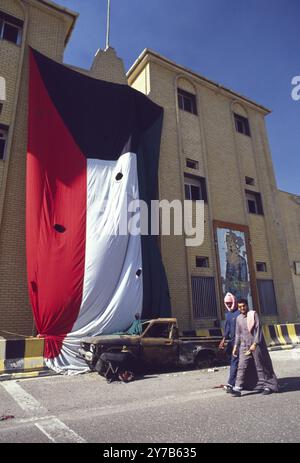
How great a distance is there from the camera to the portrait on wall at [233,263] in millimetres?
15075

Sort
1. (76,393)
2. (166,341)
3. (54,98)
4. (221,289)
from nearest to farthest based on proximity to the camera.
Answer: (76,393) < (166,341) < (54,98) < (221,289)

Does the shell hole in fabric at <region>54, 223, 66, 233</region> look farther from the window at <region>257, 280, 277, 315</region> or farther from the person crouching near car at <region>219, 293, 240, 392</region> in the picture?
the window at <region>257, 280, 277, 315</region>

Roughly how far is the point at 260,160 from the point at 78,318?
1562cm

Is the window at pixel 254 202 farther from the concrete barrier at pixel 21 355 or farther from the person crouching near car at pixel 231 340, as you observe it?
the concrete barrier at pixel 21 355

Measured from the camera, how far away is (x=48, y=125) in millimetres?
10953

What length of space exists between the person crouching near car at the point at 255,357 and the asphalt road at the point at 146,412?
0.22 metres

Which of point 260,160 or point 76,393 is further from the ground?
point 260,160

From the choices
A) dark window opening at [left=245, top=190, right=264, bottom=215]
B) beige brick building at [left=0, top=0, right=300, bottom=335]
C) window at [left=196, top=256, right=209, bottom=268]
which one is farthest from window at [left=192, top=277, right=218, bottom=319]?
dark window opening at [left=245, top=190, right=264, bottom=215]

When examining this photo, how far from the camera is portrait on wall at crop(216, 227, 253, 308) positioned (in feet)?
49.5

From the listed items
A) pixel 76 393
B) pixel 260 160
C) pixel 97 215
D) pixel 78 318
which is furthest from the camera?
pixel 260 160

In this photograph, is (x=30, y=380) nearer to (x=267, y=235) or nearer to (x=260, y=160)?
(x=267, y=235)

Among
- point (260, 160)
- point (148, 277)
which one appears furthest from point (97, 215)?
point (260, 160)

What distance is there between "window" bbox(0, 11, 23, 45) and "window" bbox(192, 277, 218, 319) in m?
13.1

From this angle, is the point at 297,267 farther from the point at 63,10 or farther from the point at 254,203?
the point at 63,10
